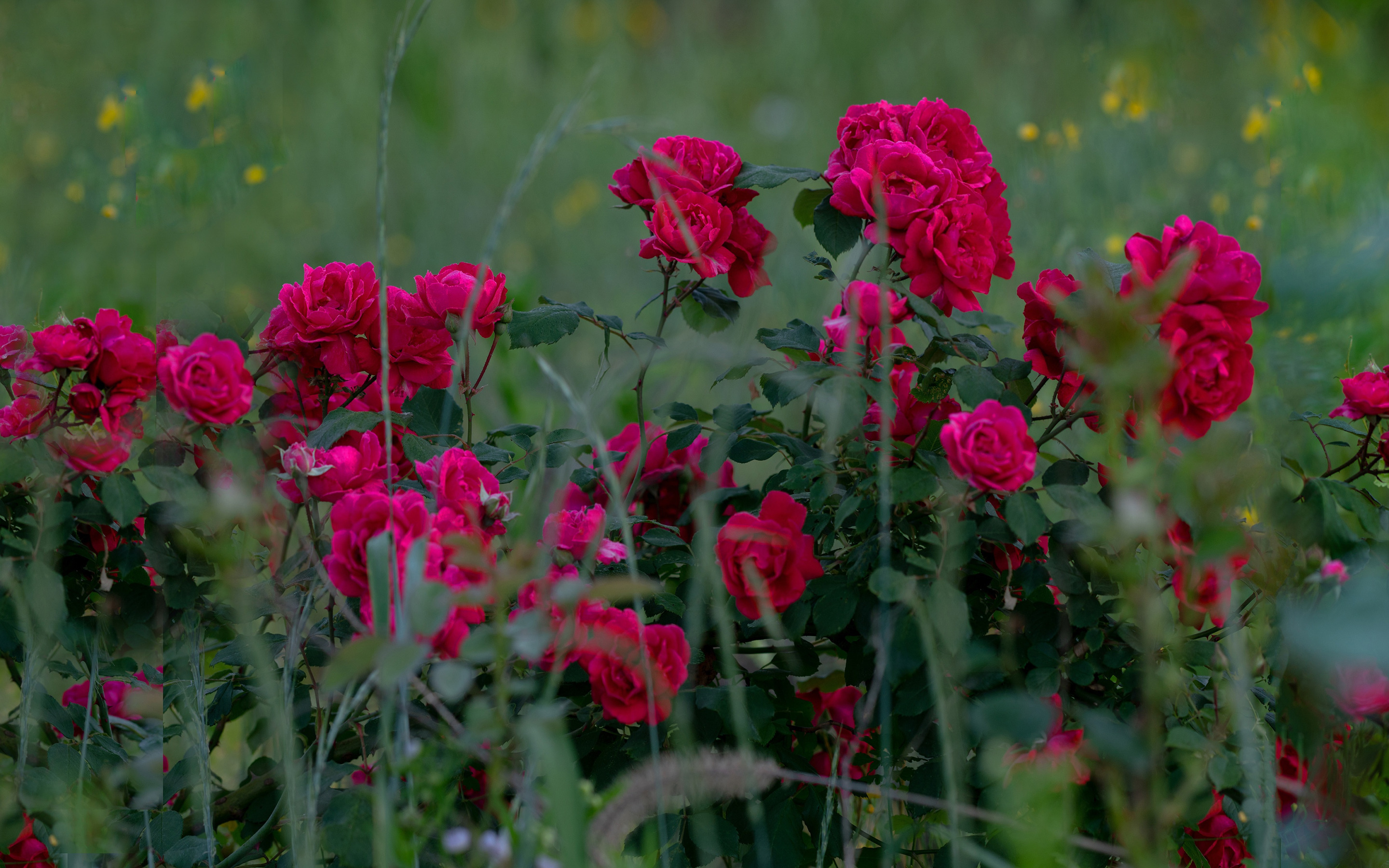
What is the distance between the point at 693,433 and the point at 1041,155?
92.3 inches

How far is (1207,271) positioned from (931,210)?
23 cm

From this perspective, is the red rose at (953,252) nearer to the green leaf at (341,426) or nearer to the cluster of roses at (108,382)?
the green leaf at (341,426)

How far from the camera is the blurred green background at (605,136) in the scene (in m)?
2.58

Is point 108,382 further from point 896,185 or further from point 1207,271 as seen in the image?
point 1207,271

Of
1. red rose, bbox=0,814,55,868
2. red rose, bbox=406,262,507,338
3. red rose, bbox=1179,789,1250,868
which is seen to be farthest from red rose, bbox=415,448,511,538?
red rose, bbox=1179,789,1250,868

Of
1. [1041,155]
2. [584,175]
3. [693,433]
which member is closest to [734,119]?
[584,175]

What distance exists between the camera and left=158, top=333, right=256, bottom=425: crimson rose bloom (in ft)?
2.88

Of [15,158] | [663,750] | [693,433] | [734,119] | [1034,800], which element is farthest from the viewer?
[734,119]

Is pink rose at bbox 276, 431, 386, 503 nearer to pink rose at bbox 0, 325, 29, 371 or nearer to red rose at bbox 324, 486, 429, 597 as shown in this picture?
red rose at bbox 324, 486, 429, 597

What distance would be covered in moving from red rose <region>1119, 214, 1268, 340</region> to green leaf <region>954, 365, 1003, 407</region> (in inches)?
5.3

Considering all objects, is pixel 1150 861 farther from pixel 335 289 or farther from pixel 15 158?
pixel 15 158

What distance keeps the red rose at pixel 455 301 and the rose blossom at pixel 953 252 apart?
1.26 feet

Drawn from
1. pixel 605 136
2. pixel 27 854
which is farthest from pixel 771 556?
pixel 605 136

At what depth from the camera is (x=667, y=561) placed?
40.2 inches
